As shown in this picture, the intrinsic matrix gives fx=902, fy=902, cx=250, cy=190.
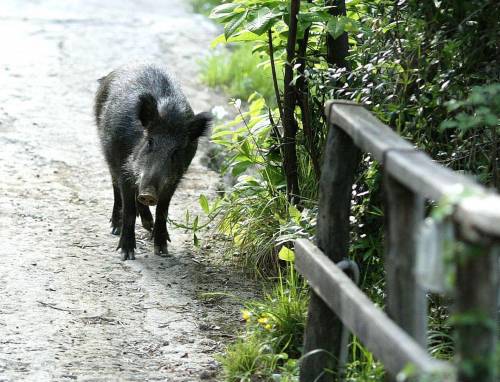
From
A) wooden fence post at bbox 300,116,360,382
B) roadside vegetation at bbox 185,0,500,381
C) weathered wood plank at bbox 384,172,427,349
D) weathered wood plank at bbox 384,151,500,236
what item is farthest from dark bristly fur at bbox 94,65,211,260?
weathered wood plank at bbox 384,151,500,236

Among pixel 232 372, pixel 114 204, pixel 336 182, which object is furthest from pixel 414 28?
pixel 114 204

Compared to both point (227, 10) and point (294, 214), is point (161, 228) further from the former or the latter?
point (227, 10)

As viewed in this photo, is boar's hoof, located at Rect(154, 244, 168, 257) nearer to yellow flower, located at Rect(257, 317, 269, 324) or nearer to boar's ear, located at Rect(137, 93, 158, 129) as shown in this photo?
boar's ear, located at Rect(137, 93, 158, 129)

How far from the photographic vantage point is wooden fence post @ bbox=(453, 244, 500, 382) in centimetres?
214

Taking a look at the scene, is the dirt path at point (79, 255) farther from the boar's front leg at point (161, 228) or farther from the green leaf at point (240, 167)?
the green leaf at point (240, 167)

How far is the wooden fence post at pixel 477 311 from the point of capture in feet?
7.02

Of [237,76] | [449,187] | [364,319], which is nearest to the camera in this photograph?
[449,187]

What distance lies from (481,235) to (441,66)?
2.10m

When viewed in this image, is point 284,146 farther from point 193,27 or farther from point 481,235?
point 193,27

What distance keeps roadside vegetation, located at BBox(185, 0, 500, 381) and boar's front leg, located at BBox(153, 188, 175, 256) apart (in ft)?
1.26

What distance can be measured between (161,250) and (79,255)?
0.59 meters

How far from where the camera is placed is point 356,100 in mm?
4371

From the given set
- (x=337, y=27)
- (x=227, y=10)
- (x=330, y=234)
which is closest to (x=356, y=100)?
(x=337, y=27)

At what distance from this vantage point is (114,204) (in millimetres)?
6637
